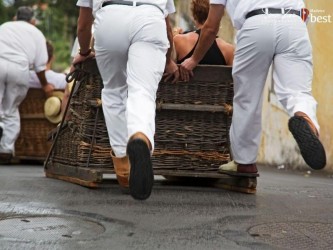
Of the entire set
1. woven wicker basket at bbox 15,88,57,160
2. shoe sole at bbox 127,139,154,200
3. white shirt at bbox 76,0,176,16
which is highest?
white shirt at bbox 76,0,176,16

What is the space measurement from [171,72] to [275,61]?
80cm

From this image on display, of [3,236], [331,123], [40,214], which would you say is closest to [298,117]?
[40,214]

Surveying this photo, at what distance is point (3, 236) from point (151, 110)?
1.21 m

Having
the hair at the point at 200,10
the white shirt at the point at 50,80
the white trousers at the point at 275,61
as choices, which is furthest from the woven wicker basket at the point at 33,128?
the white trousers at the point at 275,61

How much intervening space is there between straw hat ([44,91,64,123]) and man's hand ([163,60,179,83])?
359 cm

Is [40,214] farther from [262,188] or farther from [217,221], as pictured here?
[262,188]

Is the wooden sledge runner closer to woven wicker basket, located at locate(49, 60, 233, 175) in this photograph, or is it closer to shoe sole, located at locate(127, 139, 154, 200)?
woven wicker basket, located at locate(49, 60, 233, 175)

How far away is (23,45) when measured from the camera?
30.5ft

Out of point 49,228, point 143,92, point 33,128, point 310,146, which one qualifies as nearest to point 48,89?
point 33,128

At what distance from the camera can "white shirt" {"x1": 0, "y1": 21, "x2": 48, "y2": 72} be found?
924 cm

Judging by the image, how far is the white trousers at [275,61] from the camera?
17.0 feet

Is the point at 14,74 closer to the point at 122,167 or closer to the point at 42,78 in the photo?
the point at 42,78

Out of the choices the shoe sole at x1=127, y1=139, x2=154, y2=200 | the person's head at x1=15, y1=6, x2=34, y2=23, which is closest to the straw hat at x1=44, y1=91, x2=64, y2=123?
the person's head at x1=15, y1=6, x2=34, y2=23

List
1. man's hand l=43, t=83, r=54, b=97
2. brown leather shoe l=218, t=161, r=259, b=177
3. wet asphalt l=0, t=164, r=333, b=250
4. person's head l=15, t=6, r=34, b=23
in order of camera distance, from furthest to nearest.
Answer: person's head l=15, t=6, r=34, b=23 → man's hand l=43, t=83, r=54, b=97 → brown leather shoe l=218, t=161, r=259, b=177 → wet asphalt l=0, t=164, r=333, b=250
